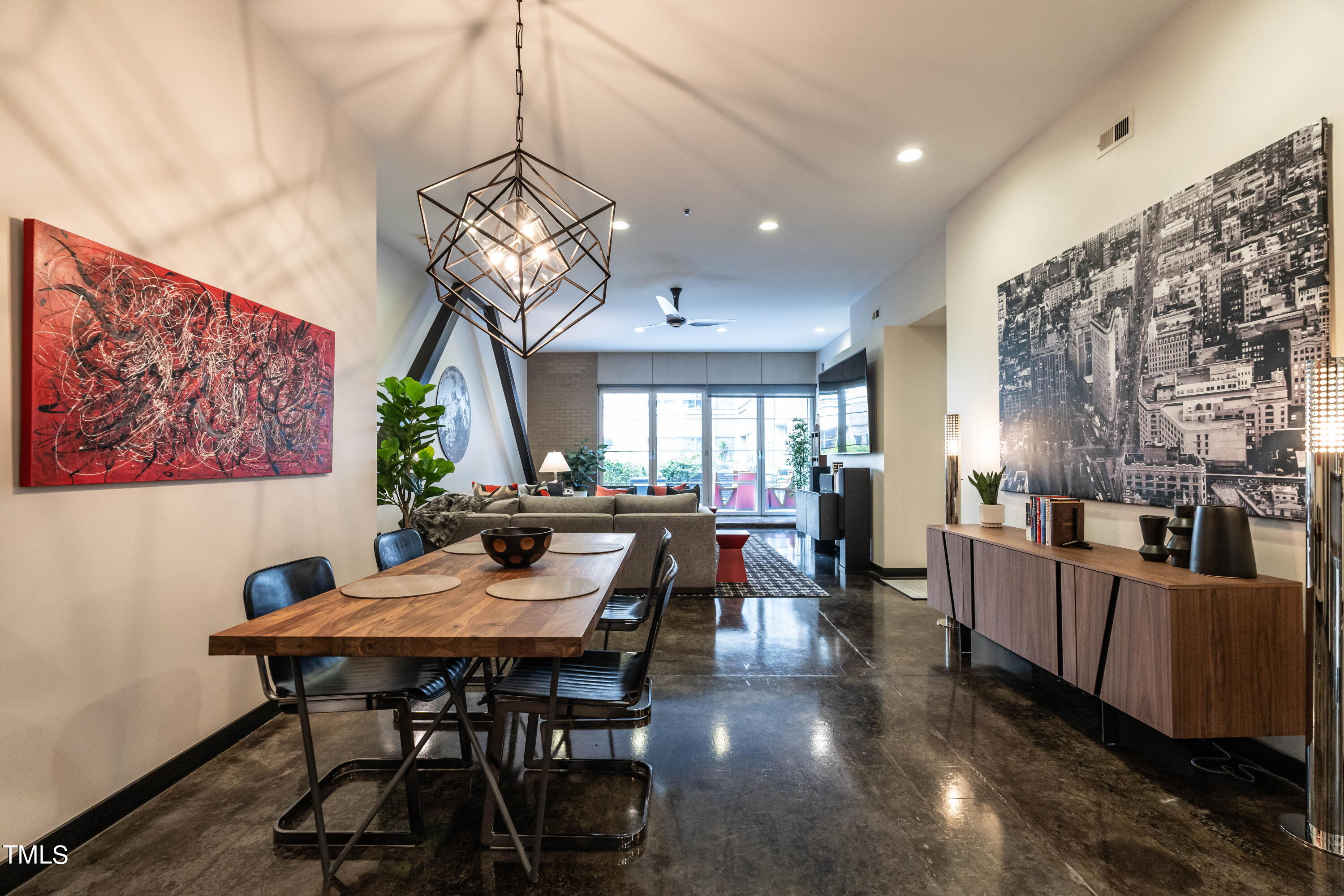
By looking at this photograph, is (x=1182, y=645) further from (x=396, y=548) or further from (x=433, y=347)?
(x=433, y=347)

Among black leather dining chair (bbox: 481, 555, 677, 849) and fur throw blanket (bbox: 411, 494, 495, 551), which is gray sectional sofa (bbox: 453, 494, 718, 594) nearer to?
fur throw blanket (bbox: 411, 494, 495, 551)

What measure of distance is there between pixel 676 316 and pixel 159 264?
5327mm

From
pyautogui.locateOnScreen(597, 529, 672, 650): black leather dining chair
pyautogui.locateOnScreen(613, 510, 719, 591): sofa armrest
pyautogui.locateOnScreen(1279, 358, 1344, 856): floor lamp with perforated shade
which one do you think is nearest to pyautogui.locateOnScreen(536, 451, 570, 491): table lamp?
pyautogui.locateOnScreen(613, 510, 719, 591): sofa armrest

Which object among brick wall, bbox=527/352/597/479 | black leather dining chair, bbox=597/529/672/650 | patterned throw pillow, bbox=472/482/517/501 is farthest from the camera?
brick wall, bbox=527/352/597/479

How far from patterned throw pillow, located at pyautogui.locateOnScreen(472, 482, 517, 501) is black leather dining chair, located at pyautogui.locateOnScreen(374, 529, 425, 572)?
8.90 feet

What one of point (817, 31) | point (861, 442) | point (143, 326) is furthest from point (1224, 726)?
point (861, 442)

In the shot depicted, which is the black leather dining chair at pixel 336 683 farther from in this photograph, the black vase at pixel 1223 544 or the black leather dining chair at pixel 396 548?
the black vase at pixel 1223 544

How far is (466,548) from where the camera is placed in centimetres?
279

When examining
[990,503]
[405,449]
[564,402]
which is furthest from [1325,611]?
[564,402]

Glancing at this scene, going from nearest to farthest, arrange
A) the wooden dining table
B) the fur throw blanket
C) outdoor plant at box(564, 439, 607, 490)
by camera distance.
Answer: the wooden dining table < the fur throw blanket < outdoor plant at box(564, 439, 607, 490)

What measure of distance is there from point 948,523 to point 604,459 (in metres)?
7.45

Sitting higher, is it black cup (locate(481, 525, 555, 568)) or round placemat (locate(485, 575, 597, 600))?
black cup (locate(481, 525, 555, 568))

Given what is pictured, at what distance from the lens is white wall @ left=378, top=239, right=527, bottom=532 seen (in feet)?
19.1

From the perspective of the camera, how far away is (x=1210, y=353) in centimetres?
245
